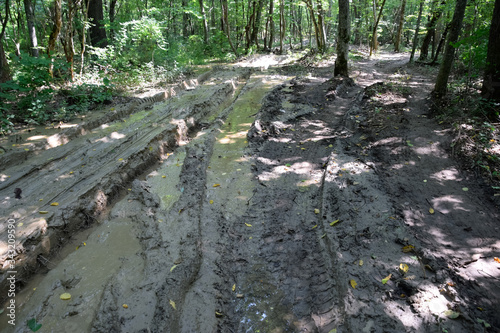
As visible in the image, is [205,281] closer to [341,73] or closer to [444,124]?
[444,124]

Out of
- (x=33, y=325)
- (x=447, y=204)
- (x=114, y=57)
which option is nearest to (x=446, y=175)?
(x=447, y=204)

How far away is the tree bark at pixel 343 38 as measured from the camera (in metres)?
9.80

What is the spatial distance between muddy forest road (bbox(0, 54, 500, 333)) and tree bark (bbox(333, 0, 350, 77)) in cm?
456

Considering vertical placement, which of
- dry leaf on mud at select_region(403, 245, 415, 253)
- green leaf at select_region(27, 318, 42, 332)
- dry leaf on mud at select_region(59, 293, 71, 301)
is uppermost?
dry leaf on mud at select_region(403, 245, 415, 253)

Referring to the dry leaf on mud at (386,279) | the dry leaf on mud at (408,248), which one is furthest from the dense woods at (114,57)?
the dry leaf on mud at (386,279)

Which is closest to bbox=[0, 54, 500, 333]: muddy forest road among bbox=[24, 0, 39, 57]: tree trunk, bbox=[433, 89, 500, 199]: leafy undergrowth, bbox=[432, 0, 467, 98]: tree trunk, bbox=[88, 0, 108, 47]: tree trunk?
bbox=[433, 89, 500, 199]: leafy undergrowth

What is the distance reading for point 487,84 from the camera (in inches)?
232

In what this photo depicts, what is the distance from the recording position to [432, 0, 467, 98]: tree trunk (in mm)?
6505

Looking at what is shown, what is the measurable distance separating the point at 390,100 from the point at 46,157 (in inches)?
338

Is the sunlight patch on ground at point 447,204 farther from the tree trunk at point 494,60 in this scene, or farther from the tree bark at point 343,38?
the tree bark at point 343,38

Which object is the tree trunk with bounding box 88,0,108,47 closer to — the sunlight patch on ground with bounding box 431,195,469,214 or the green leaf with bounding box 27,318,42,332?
the green leaf with bounding box 27,318,42,332

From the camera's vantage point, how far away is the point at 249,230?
4.00 meters

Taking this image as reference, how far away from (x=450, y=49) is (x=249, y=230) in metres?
6.95

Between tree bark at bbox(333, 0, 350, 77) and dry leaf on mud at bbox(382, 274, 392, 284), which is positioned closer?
dry leaf on mud at bbox(382, 274, 392, 284)
